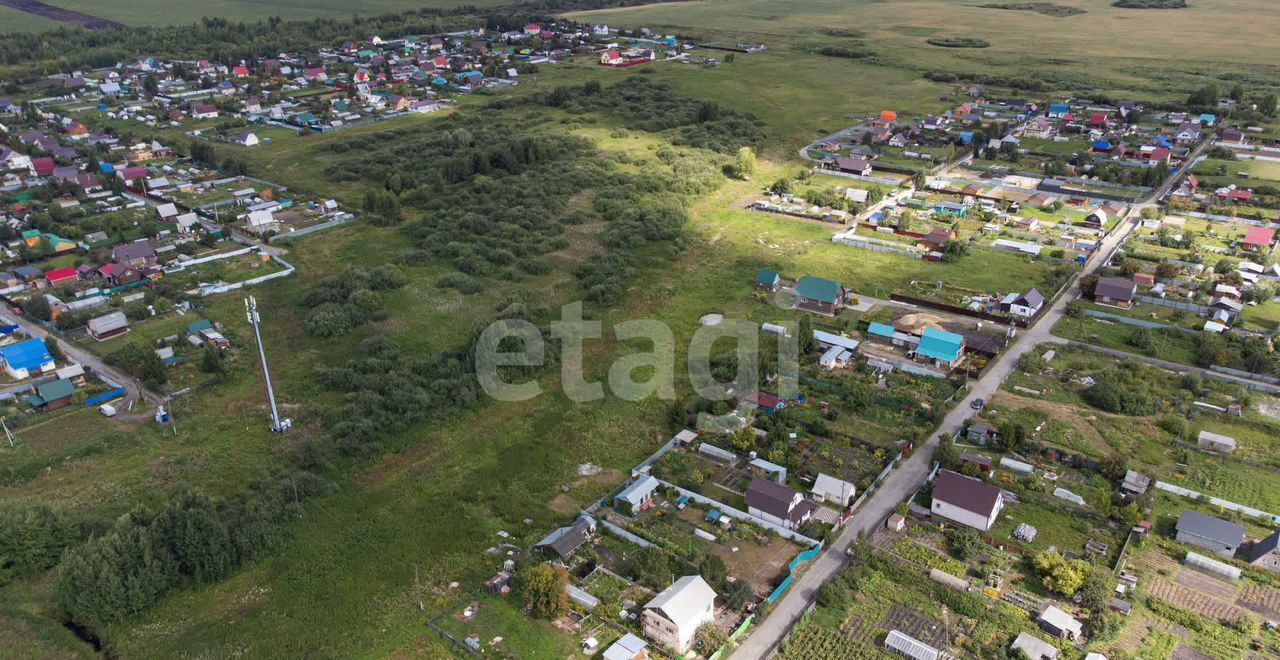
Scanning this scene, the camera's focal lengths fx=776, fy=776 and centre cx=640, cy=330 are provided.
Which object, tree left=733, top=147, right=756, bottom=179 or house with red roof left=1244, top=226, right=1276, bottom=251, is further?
tree left=733, top=147, right=756, bottom=179

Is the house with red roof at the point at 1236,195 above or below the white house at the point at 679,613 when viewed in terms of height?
above

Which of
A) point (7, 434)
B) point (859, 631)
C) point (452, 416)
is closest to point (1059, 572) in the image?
point (859, 631)

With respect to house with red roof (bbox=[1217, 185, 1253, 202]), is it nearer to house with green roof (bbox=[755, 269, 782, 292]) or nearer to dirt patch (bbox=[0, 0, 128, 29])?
house with green roof (bbox=[755, 269, 782, 292])

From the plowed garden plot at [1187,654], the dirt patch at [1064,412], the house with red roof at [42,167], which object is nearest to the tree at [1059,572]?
the plowed garden plot at [1187,654]

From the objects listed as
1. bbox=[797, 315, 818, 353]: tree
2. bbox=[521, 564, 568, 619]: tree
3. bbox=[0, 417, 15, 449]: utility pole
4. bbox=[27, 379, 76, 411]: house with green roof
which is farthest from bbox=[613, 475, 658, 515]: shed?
bbox=[27, 379, 76, 411]: house with green roof

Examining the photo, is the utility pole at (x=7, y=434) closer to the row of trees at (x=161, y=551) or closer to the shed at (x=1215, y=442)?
the row of trees at (x=161, y=551)

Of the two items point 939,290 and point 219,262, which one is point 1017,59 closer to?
point 939,290

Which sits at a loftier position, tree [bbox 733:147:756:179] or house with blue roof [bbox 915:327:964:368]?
tree [bbox 733:147:756:179]
